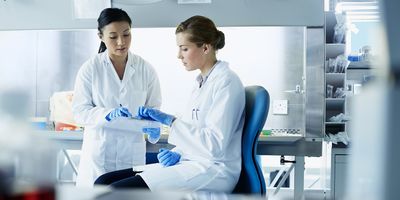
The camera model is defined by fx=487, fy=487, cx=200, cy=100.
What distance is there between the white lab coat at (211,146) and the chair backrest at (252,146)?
30mm

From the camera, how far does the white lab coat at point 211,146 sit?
179cm

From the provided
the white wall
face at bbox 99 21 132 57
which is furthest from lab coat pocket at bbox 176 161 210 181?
the white wall

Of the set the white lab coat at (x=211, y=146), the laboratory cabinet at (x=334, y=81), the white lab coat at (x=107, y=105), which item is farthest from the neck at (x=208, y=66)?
the laboratory cabinet at (x=334, y=81)

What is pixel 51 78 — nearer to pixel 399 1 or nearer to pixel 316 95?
pixel 316 95

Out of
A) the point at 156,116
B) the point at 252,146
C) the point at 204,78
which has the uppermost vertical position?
the point at 204,78

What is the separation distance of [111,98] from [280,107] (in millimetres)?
1280

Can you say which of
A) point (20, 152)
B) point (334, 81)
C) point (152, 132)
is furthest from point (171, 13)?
point (20, 152)

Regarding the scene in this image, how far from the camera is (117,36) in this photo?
8.15 ft

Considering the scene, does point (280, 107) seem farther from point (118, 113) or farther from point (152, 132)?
point (118, 113)

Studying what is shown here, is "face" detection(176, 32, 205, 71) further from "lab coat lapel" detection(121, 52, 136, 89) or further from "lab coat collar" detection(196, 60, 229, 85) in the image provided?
"lab coat lapel" detection(121, 52, 136, 89)

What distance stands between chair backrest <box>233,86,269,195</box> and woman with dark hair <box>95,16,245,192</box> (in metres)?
0.03

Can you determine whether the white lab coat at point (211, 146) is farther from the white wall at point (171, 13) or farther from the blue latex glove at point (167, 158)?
the white wall at point (171, 13)

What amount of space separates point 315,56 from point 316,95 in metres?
0.24

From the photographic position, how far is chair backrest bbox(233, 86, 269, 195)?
181 centimetres
